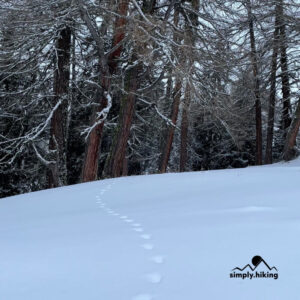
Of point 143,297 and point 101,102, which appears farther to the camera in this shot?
point 101,102

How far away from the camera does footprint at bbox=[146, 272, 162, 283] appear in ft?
5.51

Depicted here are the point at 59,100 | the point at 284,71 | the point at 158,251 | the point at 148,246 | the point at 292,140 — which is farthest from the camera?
the point at 284,71

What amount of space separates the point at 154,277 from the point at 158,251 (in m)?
0.38

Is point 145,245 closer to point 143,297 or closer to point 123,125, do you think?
point 143,297

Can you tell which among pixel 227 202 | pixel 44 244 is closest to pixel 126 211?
pixel 227 202

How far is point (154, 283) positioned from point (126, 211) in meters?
2.06

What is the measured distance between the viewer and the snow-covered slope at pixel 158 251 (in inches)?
62.2

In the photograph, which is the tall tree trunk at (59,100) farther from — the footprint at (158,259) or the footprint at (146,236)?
the footprint at (158,259)

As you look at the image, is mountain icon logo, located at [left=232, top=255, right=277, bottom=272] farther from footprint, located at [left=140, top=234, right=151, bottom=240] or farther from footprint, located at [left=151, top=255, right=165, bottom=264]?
footprint, located at [left=140, top=234, right=151, bottom=240]

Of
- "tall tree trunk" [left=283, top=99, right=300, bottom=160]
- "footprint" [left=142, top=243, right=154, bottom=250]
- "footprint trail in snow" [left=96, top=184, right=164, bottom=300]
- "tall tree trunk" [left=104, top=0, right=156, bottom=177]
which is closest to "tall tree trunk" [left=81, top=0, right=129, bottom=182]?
"tall tree trunk" [left=104, top=0, right=156, bottom=177]

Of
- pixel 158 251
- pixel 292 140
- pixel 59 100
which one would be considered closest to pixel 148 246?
pixel 158 251

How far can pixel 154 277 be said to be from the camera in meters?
1.73

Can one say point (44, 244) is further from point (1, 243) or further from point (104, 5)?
point (104, 5)

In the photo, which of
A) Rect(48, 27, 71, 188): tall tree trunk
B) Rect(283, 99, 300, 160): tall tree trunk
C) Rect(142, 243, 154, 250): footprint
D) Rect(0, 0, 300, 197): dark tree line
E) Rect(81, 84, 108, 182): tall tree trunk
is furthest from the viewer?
Rect(283, 99, 300, 160): tall tree trunk
